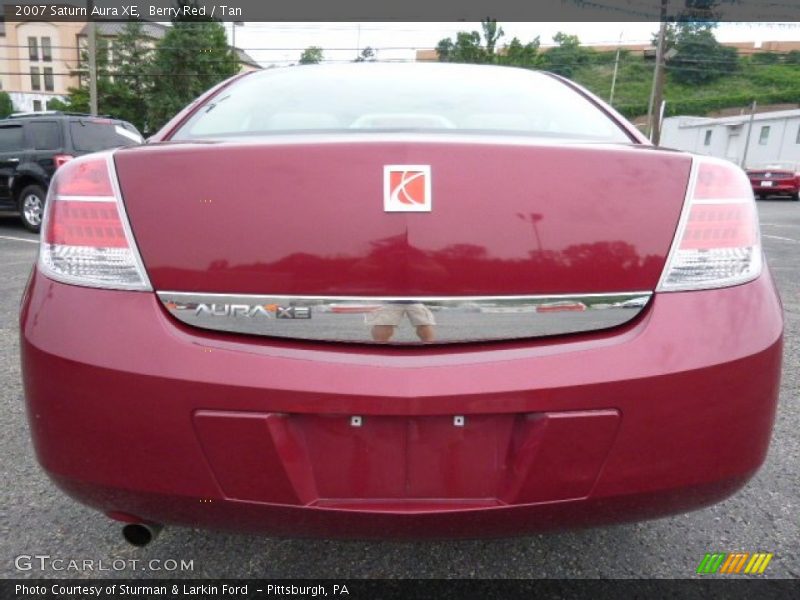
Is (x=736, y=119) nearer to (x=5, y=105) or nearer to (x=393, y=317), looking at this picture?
(x=393, y=317)

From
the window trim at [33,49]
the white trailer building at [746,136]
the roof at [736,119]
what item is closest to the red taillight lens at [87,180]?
the white trailer building at [746,136]

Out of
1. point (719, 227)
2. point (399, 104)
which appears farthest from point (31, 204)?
point (719, 227)

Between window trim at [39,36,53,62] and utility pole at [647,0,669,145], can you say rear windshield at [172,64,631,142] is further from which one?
window trim at [39,36,53,62]

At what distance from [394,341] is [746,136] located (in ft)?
159

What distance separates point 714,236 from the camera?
122cm

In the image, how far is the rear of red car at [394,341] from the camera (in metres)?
1.10

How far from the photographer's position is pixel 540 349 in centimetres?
112

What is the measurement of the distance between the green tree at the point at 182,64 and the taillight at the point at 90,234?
43.7 metres

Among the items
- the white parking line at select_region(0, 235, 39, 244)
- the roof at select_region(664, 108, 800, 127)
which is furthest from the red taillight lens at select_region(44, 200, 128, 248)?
the roof at select_region(664, 108, 800, 127)

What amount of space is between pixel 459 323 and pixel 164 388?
1.81 ft

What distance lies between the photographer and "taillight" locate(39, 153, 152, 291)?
3.81 feet

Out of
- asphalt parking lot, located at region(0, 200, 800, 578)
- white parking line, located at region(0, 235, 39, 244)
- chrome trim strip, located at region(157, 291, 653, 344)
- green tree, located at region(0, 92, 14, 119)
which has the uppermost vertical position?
chrome trim strip, located at region(157, 291, 653, 344)

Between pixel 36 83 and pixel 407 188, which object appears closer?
pixel 407 188

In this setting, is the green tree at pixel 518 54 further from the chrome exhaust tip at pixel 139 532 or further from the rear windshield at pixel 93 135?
the chrome exhaust tip at pixel 139 532
